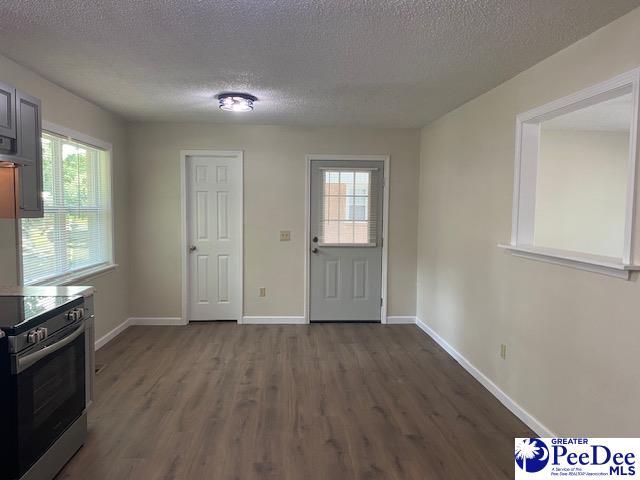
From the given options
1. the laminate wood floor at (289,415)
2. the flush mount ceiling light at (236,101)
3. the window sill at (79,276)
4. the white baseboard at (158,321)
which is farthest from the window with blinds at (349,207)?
the window sill at (79,276)

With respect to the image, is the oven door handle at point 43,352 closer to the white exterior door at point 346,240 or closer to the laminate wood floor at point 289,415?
the laminate wood floor at point 289,415

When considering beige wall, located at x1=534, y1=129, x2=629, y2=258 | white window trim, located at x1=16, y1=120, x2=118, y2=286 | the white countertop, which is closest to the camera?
the white countertop

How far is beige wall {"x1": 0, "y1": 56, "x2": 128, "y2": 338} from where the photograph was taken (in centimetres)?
272

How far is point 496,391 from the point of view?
3.09 m

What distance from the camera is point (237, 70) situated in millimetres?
2826

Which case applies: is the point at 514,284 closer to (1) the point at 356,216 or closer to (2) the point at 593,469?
(2) the point at 593,469

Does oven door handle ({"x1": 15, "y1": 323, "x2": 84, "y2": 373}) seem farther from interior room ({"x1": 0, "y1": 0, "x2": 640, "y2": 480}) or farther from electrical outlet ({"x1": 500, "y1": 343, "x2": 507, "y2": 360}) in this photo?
electrical outlet ({"x1": 500, "y1": 343, "x2": 507, "y2": 360})

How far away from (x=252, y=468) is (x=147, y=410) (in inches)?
40.6

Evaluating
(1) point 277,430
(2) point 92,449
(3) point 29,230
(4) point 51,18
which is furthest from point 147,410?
(4) point 51,18

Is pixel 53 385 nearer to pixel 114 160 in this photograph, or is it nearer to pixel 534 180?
pixel 114 160

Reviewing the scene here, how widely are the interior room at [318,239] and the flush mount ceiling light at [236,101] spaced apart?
3cm

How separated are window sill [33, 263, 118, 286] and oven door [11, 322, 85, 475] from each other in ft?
3.81

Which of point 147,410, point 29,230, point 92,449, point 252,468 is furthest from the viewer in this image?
point 29,230

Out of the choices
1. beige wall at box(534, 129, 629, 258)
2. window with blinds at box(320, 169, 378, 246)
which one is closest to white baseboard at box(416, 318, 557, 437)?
window with blinds at box(320, 169, 378, 246)
